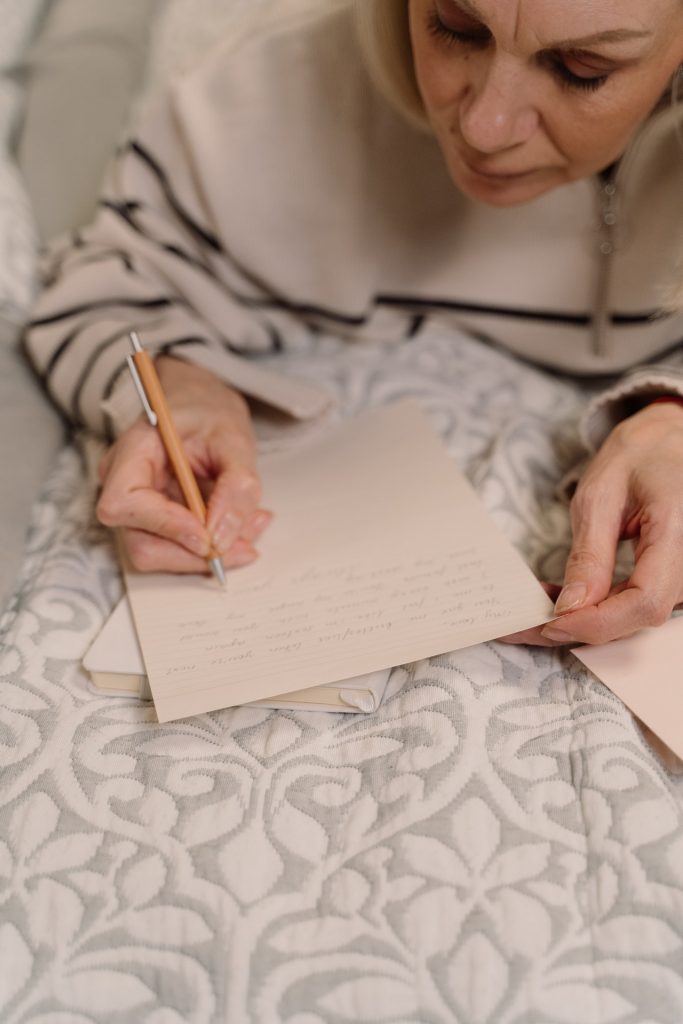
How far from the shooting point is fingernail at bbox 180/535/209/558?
0.65 metres

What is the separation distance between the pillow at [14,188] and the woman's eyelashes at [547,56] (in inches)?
20.1

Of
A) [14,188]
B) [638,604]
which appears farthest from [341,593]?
[14,188]

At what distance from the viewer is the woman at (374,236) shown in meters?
0.65

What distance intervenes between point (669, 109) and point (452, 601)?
0.46 metres

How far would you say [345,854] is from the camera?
493 millimetres

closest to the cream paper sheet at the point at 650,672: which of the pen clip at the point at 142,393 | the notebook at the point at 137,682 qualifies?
the notebook at the point at 137,682

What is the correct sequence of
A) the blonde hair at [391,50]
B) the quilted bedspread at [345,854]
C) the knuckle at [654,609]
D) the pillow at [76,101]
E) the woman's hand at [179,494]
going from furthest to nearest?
the pillow at [76,101] → the blonde hair at [391,50] → the woman's hand at [179,494] → the knuckle at [654,609] → the quilted bedspread at [345,854]

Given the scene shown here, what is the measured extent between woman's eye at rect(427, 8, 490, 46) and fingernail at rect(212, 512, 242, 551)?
0.37 metres

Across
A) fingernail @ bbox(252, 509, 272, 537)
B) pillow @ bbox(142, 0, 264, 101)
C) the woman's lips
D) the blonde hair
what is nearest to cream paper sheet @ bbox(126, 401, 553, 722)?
fingernail @ bbox(252, 509, 272, 537)

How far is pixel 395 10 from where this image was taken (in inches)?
30.2

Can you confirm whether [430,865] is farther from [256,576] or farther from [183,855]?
[256,576]

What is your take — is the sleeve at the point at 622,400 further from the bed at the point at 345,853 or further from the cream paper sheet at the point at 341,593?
the bed at the point at 345,853

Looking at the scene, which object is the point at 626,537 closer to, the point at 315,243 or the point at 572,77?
the point at 572,77

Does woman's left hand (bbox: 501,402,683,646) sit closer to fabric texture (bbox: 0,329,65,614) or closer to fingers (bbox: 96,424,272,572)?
fingers (bbox: 96,424,272,572)
